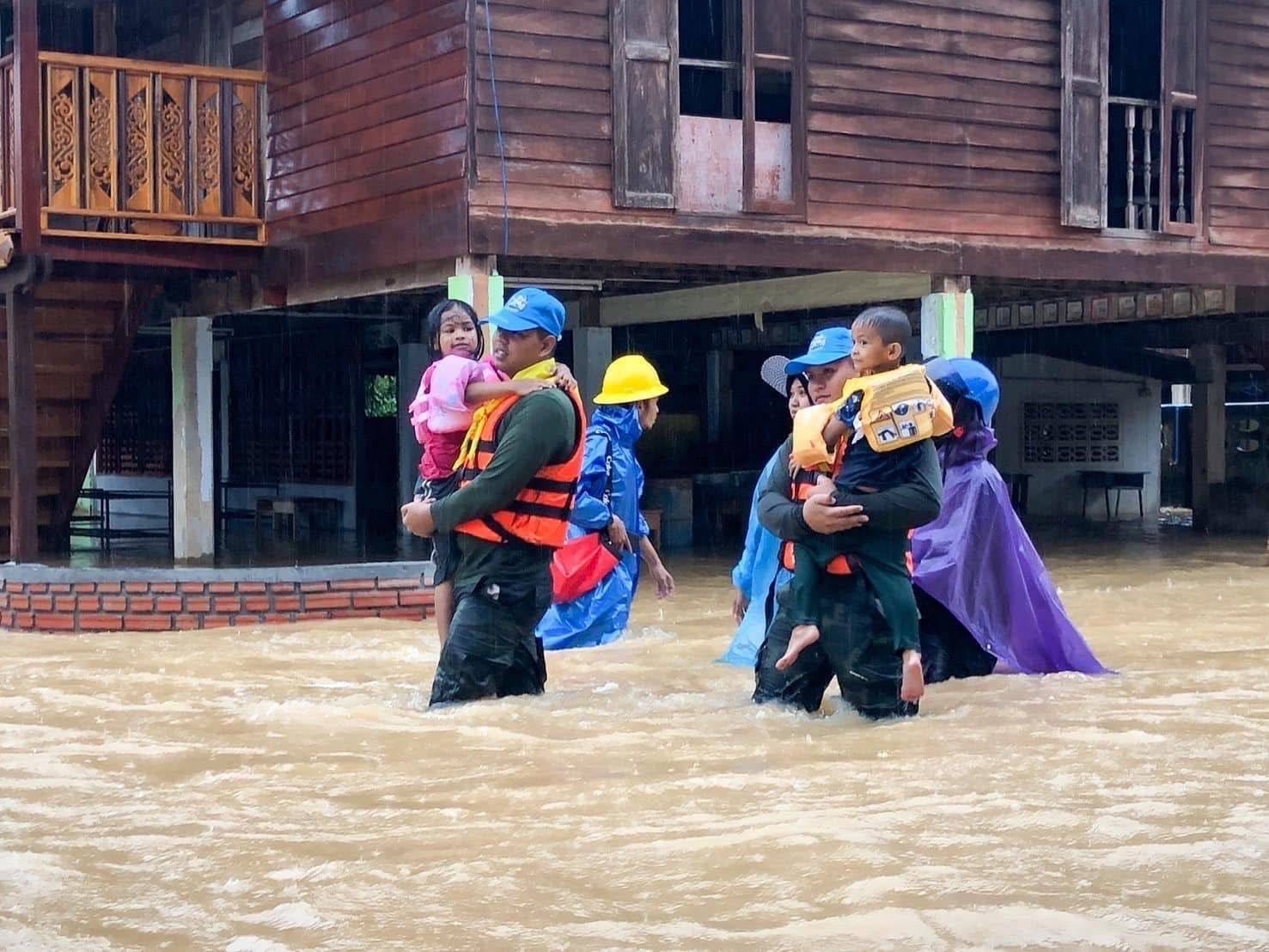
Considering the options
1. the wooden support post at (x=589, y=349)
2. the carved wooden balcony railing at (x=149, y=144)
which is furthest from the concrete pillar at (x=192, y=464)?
the wooden support post at (x=589, y=349)

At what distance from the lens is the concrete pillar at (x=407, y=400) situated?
17203 millimetres

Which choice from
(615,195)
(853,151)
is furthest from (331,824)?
(853,151)

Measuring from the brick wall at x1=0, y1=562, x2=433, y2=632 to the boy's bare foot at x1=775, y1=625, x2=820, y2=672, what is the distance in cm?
515

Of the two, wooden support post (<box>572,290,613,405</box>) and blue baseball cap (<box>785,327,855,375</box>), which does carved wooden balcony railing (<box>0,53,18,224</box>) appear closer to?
wooden support post (<box>572,290,613,405</box>)

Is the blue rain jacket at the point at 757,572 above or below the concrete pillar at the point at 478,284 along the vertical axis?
below

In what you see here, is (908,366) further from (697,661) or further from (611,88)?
(611,88)

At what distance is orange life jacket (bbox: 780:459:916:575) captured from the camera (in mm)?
5836

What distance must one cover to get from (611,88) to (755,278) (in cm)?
274

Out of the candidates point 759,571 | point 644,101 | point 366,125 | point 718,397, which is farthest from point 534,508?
point 718,397

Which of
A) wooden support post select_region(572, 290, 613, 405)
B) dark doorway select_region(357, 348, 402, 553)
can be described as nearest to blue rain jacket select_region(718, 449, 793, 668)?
wooden support post select_region(572, 290, 613, 405)

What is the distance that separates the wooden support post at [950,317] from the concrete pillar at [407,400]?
610 centimetres

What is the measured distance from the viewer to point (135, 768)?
584cm

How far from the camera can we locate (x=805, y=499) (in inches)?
236

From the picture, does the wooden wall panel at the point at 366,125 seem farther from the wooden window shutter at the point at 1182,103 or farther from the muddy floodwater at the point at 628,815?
the wooden window shutter at the point at 1182,103
